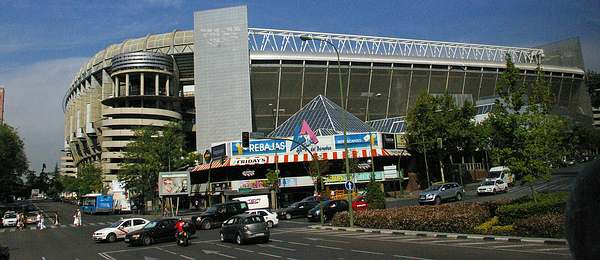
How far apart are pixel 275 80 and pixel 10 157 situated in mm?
46402

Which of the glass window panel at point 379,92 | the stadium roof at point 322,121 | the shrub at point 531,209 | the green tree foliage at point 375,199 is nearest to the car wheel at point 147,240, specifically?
the green tree foliage at point 375,199

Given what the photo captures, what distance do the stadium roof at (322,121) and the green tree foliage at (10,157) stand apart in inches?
1611

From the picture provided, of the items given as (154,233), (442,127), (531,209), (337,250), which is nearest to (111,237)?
(154,233)

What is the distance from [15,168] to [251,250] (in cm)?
7017

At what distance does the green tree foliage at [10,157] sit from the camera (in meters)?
69.9

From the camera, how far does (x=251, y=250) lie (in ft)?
68.8

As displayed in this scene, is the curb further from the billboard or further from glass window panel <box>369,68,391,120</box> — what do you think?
glass window panel <box>369,68,391,120</box>

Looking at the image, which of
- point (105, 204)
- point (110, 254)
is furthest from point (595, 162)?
point (105, 204)

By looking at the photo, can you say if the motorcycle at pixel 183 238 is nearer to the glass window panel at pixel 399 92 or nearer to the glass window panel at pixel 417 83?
the glass window panel at pixel 399 92

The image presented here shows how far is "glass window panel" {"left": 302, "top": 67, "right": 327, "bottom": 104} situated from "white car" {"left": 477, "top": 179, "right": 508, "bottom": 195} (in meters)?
50.4

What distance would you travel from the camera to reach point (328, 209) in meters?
38.4

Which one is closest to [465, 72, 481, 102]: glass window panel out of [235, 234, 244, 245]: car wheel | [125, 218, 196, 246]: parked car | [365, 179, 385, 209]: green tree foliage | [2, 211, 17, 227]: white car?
[365, 179, 385, 209]: green tree foliage

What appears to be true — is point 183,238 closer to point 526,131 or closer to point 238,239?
point 238,239

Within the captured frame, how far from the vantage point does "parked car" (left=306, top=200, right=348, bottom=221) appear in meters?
37.7
